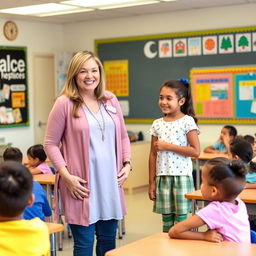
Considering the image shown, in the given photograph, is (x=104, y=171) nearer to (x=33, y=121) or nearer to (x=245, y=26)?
(x=245, y=26)

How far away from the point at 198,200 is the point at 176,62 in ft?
15.6

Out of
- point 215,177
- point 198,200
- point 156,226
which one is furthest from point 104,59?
point 215,177

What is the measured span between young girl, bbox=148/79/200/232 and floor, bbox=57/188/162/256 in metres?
1.41

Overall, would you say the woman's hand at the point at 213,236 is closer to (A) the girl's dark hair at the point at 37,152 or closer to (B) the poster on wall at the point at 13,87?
(A) the girl's dark hair at the point at 37,152

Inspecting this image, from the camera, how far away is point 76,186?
290cm

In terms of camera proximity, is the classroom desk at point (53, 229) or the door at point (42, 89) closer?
the classroom desk at point (53, 229)

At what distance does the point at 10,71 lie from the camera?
8.35 meters

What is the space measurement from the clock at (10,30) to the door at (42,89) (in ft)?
1.86

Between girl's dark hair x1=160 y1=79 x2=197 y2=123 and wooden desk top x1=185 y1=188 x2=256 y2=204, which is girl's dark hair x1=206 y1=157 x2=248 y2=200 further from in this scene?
girl's dark hair x1=160 y1=79 x2=197 y2=123

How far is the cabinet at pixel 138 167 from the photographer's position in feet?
25.9

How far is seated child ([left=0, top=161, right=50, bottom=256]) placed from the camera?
2.02 m

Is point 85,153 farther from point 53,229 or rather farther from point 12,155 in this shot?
point 12,155

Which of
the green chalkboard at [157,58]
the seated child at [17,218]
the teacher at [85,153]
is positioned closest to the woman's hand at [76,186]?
the teacher at [85,153]

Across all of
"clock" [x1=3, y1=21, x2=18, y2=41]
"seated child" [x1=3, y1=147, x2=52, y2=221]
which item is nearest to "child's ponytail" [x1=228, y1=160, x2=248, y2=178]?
"seated child" [x1=3, y1=147, x2=52, y2=221]
